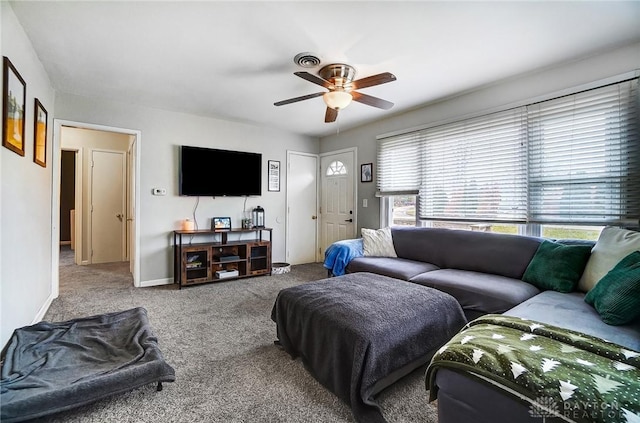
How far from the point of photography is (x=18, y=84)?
2.03 m

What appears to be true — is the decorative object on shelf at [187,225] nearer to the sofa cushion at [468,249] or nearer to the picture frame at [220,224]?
the picture frame at [220,224]

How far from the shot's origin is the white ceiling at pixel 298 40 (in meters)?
1.90

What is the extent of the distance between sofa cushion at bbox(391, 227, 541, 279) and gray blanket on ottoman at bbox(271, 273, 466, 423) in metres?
1.02

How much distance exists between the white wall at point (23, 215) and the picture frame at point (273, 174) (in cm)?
280

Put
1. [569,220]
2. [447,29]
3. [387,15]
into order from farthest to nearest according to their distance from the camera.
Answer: [569,220] → [447,29] → [387,15]

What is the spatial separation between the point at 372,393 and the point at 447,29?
253 cm

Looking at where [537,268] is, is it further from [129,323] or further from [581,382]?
[129,323]

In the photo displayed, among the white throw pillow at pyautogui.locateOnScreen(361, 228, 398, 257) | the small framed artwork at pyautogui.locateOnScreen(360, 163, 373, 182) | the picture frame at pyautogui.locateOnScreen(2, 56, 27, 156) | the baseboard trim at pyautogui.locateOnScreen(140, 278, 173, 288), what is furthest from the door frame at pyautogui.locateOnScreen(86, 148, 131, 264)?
the white throw pillow at pyautogui.locateOnScreen(361, 228, 398, 257)

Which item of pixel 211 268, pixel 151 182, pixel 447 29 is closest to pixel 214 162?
pixel 151 182

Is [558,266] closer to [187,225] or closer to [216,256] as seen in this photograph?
[216,256]

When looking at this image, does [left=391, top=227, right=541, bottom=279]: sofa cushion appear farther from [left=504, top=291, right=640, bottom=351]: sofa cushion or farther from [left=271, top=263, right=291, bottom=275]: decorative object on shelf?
[left=271, top=263, right=291, bottom=275]: decorative object on shelf

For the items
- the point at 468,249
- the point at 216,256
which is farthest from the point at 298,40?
the point at 216,256

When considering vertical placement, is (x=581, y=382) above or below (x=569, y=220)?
below

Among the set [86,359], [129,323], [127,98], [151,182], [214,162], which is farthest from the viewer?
[214,162]
